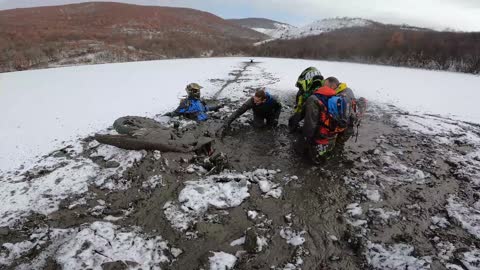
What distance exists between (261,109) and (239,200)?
2953mm

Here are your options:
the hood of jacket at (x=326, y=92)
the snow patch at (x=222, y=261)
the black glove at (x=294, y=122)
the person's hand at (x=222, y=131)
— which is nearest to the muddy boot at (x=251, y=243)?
the snow patch at (x=222, y=261)

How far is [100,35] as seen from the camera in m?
36.4

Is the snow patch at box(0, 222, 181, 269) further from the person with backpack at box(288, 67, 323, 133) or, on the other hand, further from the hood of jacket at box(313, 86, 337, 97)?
the person with backpack at box(288, 67, 323, 133)

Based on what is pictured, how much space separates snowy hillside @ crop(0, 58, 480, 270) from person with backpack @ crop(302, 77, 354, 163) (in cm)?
Answer: 28

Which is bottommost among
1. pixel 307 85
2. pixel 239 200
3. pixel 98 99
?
pixel 239 200

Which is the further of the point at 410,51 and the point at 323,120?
the point at 410,51

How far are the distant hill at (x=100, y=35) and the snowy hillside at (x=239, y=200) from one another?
70.1 feet

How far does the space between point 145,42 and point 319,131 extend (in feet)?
114

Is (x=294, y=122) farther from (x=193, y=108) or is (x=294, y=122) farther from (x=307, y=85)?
(x=193, y=108)

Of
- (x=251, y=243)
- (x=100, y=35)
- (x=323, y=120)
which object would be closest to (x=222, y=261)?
(x=251, y=243)

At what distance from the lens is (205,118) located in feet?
24.2

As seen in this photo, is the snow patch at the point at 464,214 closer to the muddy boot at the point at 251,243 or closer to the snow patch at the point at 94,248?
the muddy boot at the point at 251,243

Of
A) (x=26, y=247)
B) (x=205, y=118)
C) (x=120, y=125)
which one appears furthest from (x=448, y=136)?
(x=26, y=247)

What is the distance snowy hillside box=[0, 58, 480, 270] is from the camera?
329 centimetres
